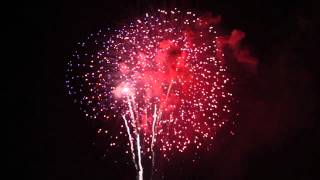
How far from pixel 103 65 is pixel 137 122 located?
40.8 inches

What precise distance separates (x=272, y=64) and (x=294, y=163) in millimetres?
2004

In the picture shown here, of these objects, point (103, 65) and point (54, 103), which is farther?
point (54, 103)

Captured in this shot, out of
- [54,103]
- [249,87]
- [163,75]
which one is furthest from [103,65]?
[249,87]

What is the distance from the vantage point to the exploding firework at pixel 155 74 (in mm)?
7781

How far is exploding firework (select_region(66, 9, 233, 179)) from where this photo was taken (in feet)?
25.5

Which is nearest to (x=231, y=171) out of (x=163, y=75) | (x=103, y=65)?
(x=163, y=75)

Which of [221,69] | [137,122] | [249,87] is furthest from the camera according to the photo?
[249,87]

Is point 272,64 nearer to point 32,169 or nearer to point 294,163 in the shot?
point 294,163

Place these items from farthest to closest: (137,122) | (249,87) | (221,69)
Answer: (249,87) → (221,69) → (137,122)

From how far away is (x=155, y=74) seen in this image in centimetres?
784

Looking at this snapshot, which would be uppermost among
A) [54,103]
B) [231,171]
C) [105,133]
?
[54,103]

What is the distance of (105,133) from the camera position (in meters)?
8.84

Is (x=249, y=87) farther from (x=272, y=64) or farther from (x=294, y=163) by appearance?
(x=294, y=163)

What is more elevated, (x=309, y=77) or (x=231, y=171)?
(x=309, y=77)
